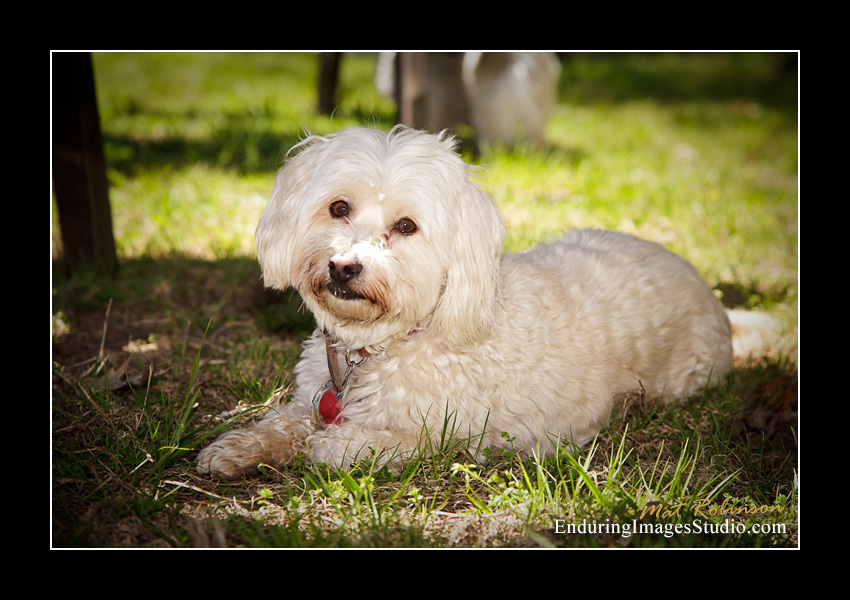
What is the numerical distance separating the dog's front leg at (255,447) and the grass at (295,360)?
6 cm

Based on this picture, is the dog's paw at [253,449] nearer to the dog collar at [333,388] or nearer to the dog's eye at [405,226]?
the dog collar at [333,388]

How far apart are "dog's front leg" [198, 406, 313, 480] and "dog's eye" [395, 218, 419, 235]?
899 millimetres

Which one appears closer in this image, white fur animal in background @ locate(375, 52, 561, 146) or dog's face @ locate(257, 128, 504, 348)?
dog's face @ locate(257, 128, 504, 348)

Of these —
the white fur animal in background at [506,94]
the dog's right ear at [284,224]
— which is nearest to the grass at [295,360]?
the white fur animal in background at [506,94]

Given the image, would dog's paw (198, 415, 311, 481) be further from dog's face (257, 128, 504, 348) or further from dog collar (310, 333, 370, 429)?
dog's face (257, 128, 504, 348)

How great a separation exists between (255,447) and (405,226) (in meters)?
1.00

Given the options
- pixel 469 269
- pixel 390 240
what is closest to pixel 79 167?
pixel 390 240

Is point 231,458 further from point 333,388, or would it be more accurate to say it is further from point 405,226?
point 405,226

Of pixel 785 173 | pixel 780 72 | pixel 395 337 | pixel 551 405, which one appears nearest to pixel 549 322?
pixel 551 405

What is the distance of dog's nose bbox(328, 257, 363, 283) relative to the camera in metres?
2.44

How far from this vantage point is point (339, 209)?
8.66 feet

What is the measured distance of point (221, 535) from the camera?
2.24 metres

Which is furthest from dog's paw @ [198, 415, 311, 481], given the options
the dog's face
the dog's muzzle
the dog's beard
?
the dog's muzzle
